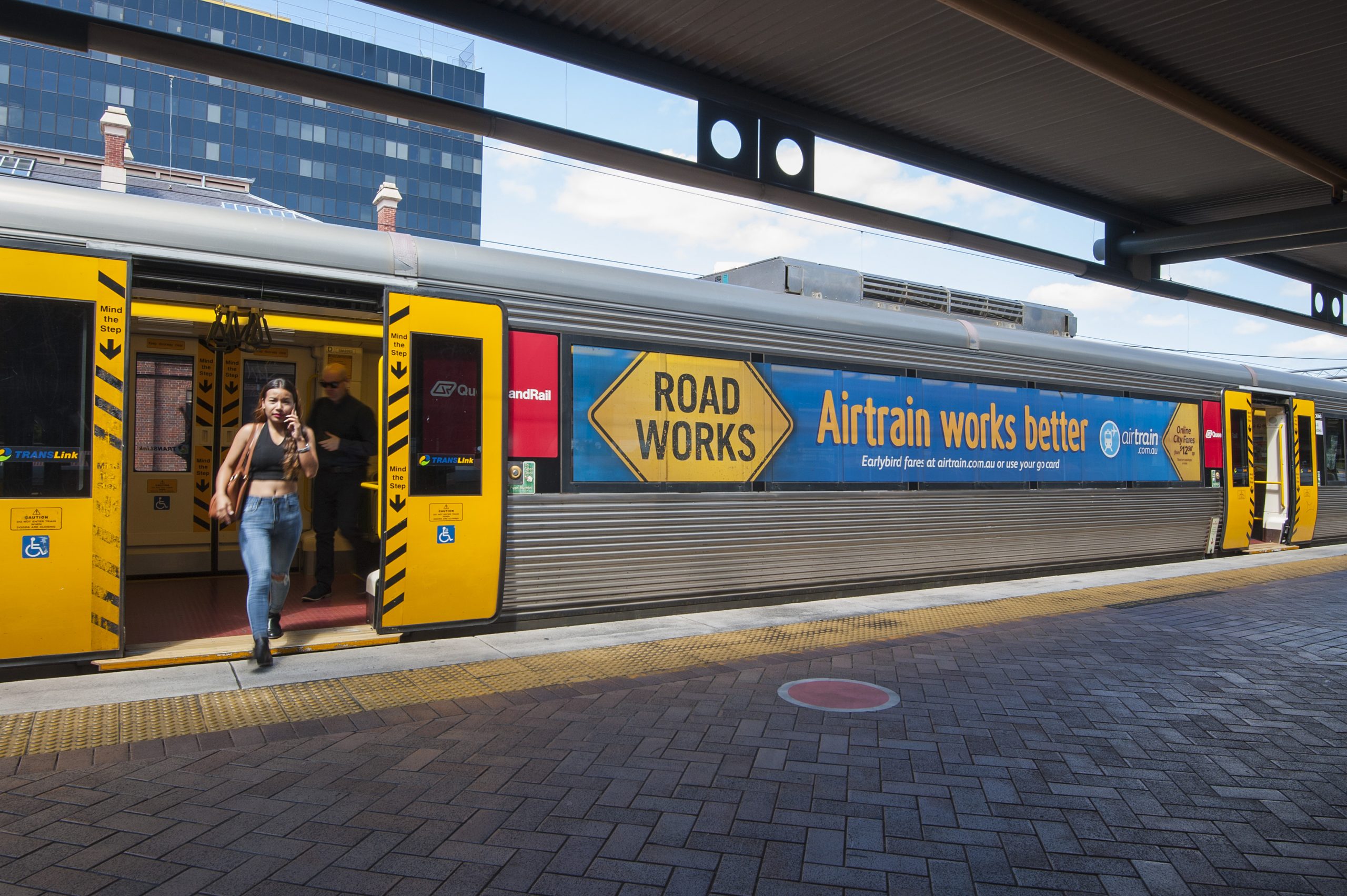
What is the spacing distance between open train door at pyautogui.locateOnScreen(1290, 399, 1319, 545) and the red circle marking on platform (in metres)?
11.8

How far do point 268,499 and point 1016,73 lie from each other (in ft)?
20.2

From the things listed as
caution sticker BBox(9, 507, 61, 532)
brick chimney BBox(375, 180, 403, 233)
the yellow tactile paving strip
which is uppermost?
brick chimney BBox(375, 180, 403, 233)

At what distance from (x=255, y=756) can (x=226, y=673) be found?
1.47 m

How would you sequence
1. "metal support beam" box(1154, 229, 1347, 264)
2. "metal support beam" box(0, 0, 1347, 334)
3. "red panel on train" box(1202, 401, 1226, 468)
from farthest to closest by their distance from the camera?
"red panel on train" box(1202, 401, 1226, 468) → "metal support beam" box(1154, 229, 1347, 264) → "metal support beam" box(0, 0, 1347, 334)

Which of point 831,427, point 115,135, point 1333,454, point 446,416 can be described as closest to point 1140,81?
point 831,427

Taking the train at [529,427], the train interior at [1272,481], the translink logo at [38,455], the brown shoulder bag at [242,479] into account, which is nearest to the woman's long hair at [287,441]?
the brown shoulder bag at [242,479]

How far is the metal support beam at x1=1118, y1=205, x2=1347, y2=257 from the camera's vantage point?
27.5 ft

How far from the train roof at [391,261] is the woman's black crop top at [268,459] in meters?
1.09

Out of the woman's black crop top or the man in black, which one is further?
the man in black

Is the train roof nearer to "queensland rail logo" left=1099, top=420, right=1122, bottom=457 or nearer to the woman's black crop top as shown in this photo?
the woman's black crop top

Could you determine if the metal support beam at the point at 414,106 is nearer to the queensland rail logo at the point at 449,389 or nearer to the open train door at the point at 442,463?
the open train door at the point at 442,463

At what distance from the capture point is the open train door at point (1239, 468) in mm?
12375

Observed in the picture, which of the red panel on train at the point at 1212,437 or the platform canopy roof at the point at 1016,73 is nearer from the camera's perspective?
the platform canopy roof at the point at 1016,73

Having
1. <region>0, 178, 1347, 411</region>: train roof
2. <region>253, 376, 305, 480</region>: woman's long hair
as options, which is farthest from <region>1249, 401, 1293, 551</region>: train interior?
<region>253, 376, 305, 480</region>: woman's long hair
